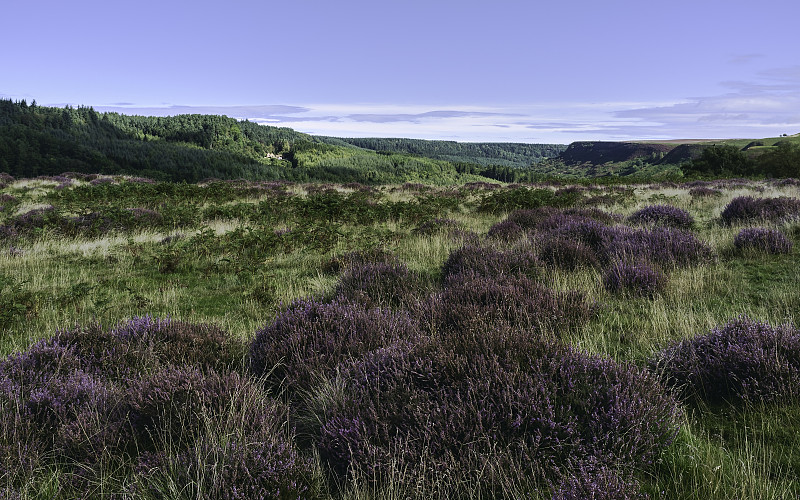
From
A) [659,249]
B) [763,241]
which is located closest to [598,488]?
[659,249]

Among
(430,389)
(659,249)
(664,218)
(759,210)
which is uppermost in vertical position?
(759,210)

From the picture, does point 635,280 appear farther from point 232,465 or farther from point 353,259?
point 232,465

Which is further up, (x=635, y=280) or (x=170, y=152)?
(x=170, y=152)

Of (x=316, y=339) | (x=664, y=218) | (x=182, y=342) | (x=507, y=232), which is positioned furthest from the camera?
(x=664, y=218)

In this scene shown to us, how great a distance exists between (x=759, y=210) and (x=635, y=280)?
723 centimetres

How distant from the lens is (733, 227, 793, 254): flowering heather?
21.5ft

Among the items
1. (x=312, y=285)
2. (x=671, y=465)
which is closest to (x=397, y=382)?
(x=671, y=465)

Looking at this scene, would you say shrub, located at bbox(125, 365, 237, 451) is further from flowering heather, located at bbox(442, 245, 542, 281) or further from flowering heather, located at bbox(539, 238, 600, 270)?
flowering heather, located at bbox(539, 238, 600, 270)

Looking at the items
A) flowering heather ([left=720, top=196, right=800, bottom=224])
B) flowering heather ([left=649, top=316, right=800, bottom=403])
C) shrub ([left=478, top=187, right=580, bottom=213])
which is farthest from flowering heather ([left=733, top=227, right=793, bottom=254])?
shrub ([left=478, top=187, right=580, bottom=213])

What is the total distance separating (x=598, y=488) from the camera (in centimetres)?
170

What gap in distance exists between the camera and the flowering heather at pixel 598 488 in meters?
1.71

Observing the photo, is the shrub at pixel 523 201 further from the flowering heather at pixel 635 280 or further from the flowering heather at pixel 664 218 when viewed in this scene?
the flowering heather at pixel 635 280

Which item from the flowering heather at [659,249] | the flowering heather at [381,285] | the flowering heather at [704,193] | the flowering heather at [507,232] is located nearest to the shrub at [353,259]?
→ the flowering heather at [381,285]

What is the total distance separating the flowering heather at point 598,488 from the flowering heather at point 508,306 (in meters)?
1.62
